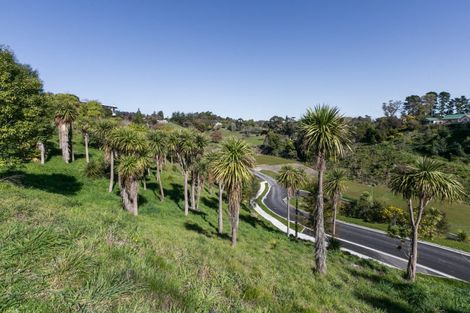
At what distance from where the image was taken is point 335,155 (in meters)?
20.2

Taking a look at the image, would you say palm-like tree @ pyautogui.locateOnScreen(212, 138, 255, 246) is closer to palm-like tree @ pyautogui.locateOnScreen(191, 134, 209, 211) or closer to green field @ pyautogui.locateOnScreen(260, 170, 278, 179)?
palm-like tree @ pyautogui.locateOnScreen(191, 134, 209, 211)

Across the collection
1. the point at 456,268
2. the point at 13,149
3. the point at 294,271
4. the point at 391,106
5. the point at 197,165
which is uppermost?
the point at 391,106

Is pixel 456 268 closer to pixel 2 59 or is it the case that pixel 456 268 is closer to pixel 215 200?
pixel 215 200

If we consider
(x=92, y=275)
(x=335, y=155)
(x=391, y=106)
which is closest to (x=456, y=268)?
(x=335, y=155)

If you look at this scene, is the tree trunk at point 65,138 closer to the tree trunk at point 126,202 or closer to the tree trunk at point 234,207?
the tree trunk at point 126,202

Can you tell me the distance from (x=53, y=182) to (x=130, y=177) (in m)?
9.72

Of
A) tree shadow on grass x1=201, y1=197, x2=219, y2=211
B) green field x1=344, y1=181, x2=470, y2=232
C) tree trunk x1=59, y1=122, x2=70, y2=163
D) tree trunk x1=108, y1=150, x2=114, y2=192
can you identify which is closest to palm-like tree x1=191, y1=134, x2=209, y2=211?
tree shadow on grass x1=201, y1=197, x2=219, y2=211

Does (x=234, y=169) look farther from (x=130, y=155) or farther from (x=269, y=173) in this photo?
(x=269, y=173)

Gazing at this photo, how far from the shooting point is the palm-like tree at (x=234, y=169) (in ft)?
78.8

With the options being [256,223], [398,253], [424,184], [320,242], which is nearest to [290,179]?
[256,223]

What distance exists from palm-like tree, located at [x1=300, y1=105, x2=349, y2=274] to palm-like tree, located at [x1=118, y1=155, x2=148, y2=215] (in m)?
17.0

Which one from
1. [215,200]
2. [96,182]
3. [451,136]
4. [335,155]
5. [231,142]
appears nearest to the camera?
[335,155]

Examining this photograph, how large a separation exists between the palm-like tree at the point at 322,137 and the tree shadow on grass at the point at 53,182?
24.5m

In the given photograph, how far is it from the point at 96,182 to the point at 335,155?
98.9 feet
